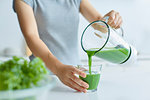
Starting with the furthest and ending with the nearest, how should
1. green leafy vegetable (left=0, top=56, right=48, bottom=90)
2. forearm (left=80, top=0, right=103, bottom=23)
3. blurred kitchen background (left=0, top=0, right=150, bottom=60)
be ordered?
blurred kitchen background (left=0, top=0, right=150, bottom=60), forearm (left=80, top=0, right=103, bottom=23), green leafy vegetable (left=0, top=56, right=48, bottom=90)

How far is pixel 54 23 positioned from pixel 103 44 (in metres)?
0.56

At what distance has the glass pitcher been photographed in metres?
0.98

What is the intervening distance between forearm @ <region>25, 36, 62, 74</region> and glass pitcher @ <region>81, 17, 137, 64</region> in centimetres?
15

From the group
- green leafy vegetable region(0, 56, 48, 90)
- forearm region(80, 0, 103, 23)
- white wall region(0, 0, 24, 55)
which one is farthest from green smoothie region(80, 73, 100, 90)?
white wall region(0, 0, 24, 55)

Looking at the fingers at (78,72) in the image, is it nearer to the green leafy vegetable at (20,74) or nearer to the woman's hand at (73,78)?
the woman's hand at (73,78)

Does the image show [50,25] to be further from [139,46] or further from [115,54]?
[139,46]

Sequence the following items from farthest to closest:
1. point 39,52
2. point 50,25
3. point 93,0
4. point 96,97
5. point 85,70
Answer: point 93,0 < point 50,25 < point 39,52 < point 85,70 < point 96,97

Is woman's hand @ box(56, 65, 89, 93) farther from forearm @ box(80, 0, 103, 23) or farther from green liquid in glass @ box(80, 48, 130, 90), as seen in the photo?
forearm @ box(80, 0, 103, 23)

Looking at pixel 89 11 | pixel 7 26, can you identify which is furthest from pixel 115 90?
pixel 7 26

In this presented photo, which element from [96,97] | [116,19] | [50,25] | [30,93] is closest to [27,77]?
[30,93]

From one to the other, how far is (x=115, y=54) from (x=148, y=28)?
8.01ft

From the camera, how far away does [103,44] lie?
0.97 meters

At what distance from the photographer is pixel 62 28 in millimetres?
1470

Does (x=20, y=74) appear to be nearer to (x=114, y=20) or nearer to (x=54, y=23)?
(x=114, y=20)
